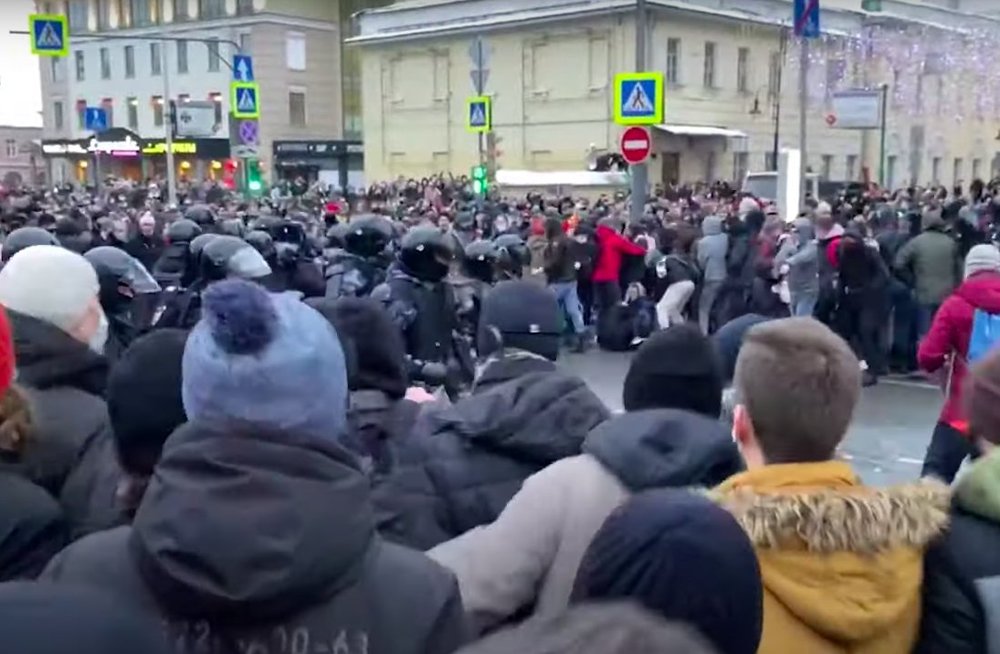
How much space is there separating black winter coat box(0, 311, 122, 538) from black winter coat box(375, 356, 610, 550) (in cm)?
70

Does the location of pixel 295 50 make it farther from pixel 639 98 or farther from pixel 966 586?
pixel 966 586

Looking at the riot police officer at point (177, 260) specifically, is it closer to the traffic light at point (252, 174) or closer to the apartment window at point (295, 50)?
the traffic light at point (252, 174)

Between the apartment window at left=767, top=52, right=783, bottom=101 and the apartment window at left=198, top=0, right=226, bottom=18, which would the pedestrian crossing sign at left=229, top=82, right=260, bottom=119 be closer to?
the apartment window at left=767, top=52, right=783, bottom=101

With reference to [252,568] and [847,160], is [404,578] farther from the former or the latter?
[847,160]

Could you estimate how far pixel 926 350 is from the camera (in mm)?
7340

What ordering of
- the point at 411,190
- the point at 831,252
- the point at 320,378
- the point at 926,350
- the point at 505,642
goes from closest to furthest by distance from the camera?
the point at 505,642, the point at 320,378, the point at 926,350, the point at 831,252, the point at 411,190

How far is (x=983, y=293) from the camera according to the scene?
730cm

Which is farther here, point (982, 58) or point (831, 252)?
point (982, 58)

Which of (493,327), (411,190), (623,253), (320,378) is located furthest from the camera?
(411,190)

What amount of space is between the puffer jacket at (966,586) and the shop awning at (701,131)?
134ft

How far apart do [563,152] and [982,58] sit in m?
18.0

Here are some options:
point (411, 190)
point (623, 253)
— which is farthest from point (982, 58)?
point (623, 253)

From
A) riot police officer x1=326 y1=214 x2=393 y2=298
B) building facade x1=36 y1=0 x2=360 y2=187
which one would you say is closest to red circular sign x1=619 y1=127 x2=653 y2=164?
riot police officer x1=326 y1=214 x2=393 y2=298

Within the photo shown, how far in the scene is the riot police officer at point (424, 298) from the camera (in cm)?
722
